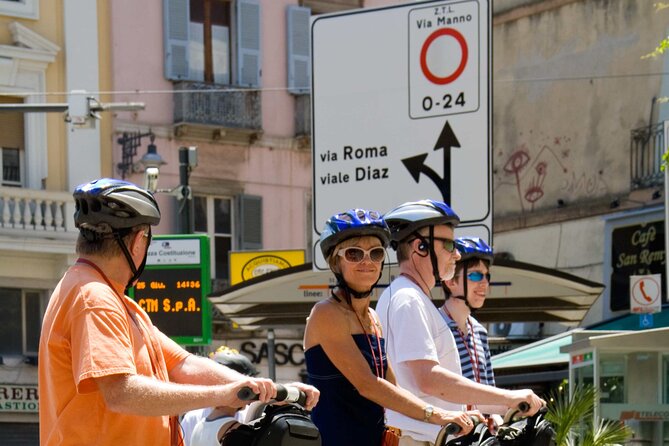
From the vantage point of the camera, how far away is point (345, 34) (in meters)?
11.3

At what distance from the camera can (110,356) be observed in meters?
4.30

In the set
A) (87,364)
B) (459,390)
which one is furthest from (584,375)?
(87,364)

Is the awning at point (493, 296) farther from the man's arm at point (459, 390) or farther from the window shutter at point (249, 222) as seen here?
the window shutter at point (249, 222)

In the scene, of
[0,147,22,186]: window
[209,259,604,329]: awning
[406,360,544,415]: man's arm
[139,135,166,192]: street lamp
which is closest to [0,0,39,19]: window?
[0,147,22,186]: window

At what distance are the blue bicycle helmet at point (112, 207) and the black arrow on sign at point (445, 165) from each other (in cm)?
584

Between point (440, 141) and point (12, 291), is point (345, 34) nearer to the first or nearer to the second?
point (440, 141)

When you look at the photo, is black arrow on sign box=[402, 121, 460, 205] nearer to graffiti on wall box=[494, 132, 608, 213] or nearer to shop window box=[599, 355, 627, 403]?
shop window box=[599, 355, 627, 403]

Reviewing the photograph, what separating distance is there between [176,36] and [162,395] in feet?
92.0

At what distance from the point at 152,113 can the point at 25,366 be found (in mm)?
6018

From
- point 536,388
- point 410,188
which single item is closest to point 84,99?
point 536,388

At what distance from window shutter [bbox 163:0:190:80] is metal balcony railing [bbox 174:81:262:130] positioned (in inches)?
12.5

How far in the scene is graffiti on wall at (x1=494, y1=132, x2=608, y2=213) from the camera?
2988 centimetres

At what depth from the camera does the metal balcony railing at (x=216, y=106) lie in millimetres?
32062

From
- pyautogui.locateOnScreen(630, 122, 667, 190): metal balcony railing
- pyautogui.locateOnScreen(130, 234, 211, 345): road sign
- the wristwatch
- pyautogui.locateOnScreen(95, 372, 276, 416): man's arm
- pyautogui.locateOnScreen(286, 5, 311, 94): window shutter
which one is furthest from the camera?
pyautogui.locateOnScreen(286, 5, 311, 94): window shutter
